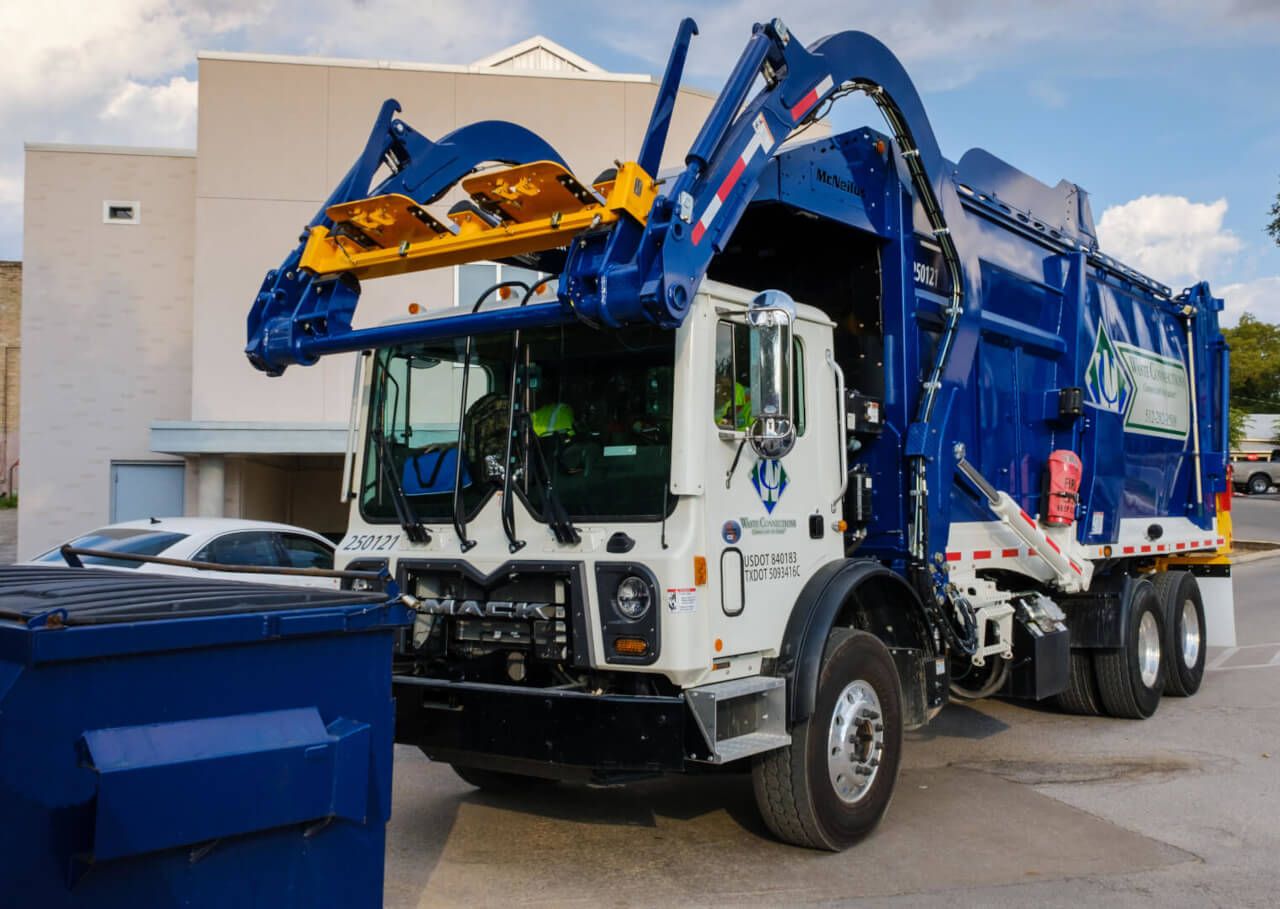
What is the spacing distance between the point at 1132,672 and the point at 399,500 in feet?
19.4

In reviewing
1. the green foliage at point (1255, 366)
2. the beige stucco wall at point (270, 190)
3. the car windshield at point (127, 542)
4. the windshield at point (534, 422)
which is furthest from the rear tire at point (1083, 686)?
the green foliage at point (1255, 366)

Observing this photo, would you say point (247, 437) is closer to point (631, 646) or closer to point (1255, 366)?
point (631, 646)

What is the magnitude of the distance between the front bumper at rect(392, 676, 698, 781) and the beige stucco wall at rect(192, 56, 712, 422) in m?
12.6

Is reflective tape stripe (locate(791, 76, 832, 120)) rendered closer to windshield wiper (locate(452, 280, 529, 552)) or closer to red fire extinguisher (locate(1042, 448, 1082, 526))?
windshield wiper (locate(452, 280, 529, 552))

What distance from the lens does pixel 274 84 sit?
57.6ft

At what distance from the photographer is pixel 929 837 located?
5988mm

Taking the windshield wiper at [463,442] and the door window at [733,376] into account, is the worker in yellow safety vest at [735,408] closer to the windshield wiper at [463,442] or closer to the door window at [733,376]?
the door window at [733,376]

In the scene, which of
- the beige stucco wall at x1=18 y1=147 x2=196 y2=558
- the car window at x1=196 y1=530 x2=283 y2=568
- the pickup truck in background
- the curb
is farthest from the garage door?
the pickup truck in background

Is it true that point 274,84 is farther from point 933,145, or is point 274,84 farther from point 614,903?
point 614,903

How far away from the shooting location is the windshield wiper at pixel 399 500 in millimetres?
5657

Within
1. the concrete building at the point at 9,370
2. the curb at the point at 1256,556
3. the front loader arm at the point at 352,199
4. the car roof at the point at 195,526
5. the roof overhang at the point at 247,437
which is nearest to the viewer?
the front loader arm at the point at 352,199

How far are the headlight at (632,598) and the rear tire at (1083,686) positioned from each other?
213 inches

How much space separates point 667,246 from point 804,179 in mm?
1556

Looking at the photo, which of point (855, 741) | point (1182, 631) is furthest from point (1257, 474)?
point (855, 741)
